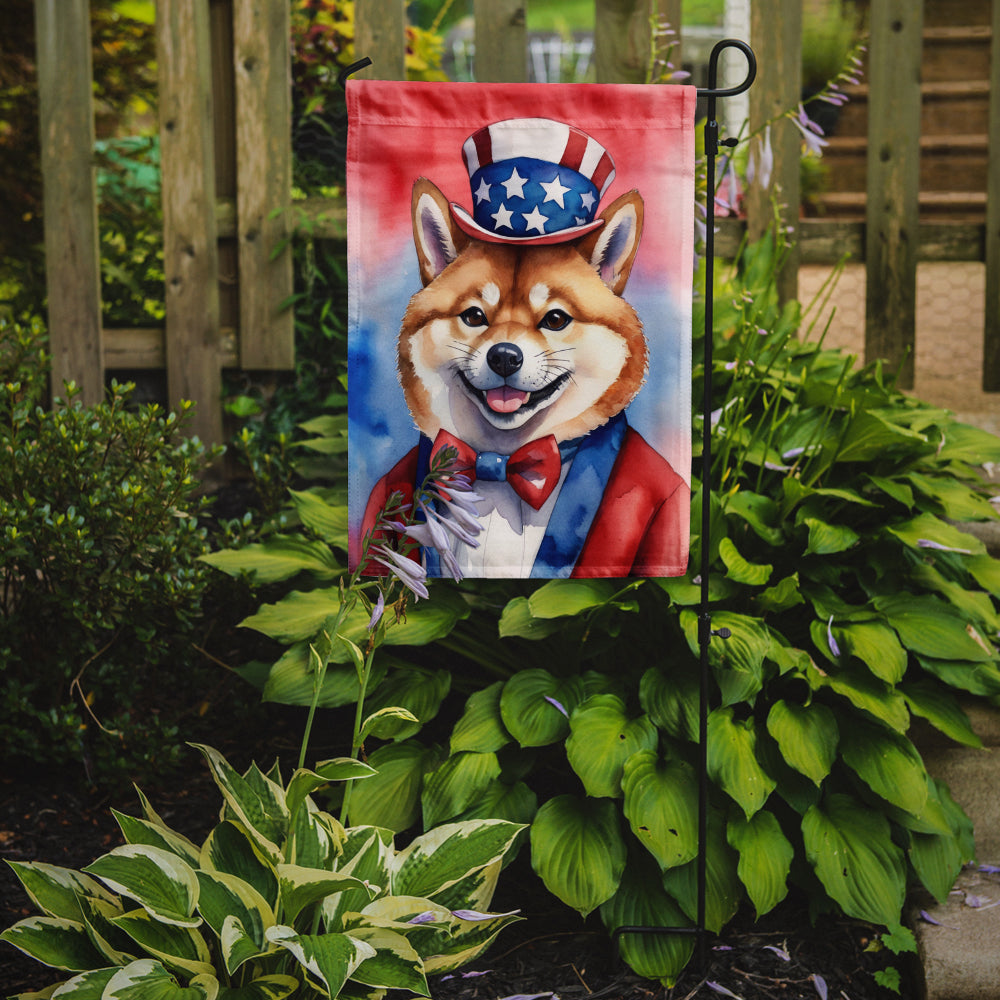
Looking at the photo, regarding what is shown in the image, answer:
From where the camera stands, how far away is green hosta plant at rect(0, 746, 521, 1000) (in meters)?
1.45

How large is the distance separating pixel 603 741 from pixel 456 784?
0.29 m

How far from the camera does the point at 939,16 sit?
21.3 feet

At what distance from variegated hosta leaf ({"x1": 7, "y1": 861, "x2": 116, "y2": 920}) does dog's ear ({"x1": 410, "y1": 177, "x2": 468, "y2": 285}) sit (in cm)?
113

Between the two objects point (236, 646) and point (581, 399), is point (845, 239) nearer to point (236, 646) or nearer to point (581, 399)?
point (581, 399)

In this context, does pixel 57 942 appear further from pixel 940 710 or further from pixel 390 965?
pixel 940 710

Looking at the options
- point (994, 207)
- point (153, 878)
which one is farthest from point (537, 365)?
point (994, 207)

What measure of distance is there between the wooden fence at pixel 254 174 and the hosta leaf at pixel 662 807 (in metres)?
1.99

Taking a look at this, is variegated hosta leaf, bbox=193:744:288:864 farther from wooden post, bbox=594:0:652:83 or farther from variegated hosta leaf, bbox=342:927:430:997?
wooden post, bbox=594:0:652:83

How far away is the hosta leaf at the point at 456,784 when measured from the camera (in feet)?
6.27

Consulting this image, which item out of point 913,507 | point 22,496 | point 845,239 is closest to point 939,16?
point 845,239

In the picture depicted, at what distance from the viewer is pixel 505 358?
179cm

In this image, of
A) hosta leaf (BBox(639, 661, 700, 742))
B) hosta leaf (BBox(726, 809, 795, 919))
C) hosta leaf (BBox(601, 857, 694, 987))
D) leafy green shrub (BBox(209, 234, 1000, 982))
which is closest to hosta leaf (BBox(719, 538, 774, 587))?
leafy green shrub (BBox(209, 234, 1000, 982))

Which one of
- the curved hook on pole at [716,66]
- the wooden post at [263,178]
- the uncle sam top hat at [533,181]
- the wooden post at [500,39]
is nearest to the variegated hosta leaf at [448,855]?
the uncle sam top hat at [533,181]

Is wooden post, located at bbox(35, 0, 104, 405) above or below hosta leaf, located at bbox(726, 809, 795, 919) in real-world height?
above
